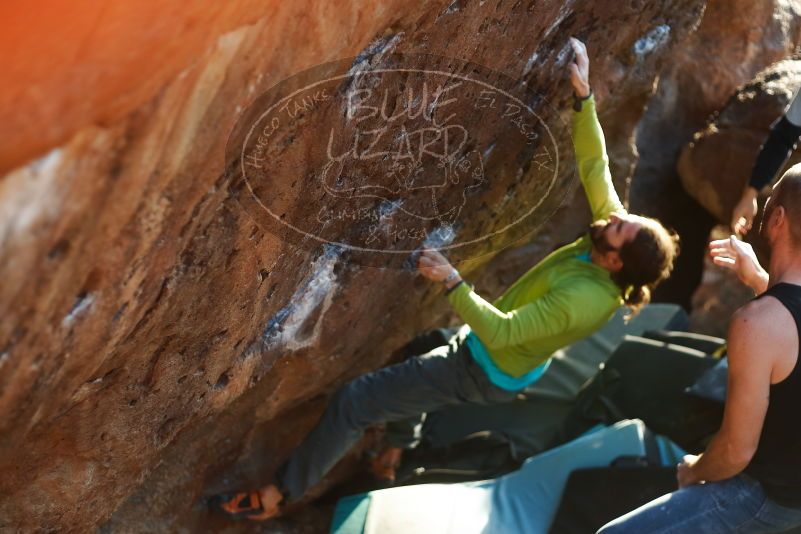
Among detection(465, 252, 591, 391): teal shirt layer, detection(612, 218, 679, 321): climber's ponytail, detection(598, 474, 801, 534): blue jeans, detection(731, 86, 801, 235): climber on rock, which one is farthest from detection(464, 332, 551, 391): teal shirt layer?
detection(731, 86, 801, 235): climber on rock

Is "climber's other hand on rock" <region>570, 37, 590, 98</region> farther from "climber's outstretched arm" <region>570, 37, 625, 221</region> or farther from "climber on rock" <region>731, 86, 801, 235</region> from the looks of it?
"climber on rock" <region>731, 86, 801, 235</region>

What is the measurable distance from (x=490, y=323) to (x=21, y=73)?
1.71 metres

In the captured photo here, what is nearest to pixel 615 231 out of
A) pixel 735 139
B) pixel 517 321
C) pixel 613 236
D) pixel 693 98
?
pixel 613 236

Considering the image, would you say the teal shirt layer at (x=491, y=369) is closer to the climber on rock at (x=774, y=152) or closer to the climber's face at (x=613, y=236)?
the climber's face at (x=613, y=236)

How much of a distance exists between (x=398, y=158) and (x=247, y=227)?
2.03 feet

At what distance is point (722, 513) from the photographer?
2.50 m

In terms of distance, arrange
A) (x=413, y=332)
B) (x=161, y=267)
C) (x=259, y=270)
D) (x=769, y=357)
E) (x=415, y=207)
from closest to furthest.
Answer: (x=161, y=267), (x=769, y=357), (x=259, y=270), (x=415, y=207), (x=413, y=332)

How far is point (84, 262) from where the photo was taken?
174 cm

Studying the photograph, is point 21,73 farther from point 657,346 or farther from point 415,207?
point 657,346

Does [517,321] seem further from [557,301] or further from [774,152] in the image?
[774,152]

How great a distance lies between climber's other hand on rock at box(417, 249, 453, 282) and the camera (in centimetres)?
292

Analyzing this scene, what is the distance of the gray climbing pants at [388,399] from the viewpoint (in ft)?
10.9

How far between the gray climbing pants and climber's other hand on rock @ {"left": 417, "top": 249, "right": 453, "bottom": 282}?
1.49 ft

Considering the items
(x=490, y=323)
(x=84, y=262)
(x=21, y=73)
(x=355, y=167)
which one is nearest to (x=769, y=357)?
(x=490, y=323)
